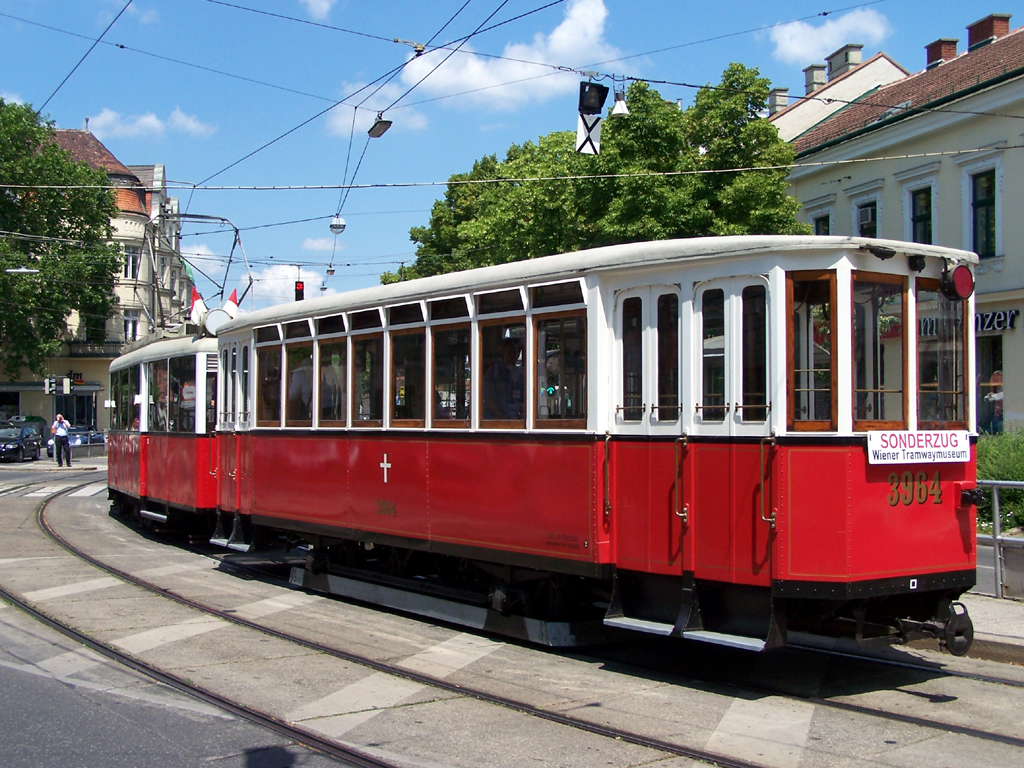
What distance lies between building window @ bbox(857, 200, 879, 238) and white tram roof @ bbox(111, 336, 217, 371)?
17363 mm

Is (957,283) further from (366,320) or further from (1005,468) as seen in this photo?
(1005,468)

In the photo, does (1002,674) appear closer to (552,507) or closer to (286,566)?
(552,507)

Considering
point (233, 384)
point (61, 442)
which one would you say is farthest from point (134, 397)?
point (61, 442)

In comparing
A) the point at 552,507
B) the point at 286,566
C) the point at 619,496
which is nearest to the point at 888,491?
the point at 619,496

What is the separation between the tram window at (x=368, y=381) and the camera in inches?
384

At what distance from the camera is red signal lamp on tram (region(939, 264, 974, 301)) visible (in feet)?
23.6

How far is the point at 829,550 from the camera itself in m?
6.57

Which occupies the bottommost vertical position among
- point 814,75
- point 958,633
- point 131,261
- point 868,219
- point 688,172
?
point 958,633

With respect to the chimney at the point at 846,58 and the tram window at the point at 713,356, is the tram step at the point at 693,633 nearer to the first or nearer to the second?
the tram window at the point at 713,356

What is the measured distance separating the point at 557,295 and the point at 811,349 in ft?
6.53

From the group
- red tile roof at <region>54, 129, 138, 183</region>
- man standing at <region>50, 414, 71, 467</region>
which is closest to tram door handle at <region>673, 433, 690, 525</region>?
man standing at <region>50, 414, 71, 467</region>

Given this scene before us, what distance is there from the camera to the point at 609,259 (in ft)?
24.7

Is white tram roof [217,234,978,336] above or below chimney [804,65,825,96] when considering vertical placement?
below

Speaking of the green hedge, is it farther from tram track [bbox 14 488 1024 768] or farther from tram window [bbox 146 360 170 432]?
tram window [bbox 146 360 170 432]
